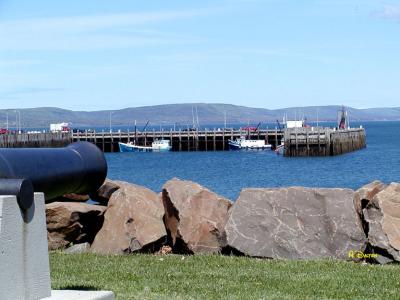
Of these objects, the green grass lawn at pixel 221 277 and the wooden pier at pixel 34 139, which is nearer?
the green grass lawn at pixel 221 277

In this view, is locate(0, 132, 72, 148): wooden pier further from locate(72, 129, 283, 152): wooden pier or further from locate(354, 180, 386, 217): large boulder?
locate(354, 180, 386, 217): large boulder

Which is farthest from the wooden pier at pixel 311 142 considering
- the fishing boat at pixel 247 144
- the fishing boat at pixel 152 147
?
the fishing boat at pixel 152 147

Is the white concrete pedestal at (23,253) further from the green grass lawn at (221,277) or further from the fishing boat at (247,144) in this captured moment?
the fishing boat at (247,144)

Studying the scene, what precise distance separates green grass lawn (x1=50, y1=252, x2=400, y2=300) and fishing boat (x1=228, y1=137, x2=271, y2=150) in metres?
99.6

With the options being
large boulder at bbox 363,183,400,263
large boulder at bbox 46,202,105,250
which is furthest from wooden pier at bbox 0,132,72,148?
large boulder at bbox 363,183,400,263

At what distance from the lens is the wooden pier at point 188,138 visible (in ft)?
365

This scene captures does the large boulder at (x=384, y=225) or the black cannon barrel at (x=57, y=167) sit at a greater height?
the black cannon barrel at (x=57, y=167)

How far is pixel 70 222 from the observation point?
525 inches

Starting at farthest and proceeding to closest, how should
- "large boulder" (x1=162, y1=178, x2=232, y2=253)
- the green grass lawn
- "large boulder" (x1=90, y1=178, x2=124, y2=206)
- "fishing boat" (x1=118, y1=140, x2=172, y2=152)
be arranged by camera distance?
1. "fishing boat" (x1=118, y1=140, x2=172, y2=152)
2. "large boulder" (x1=90, y1=178, x2=124, y2=206)
3. "large boulder" (x1=162, y1=178, x2=232, y2=253)
4. the green grass lawn

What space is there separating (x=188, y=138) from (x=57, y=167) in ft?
350

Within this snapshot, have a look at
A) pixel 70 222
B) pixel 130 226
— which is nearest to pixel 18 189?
pixel 130 226

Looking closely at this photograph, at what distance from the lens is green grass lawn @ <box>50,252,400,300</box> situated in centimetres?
910

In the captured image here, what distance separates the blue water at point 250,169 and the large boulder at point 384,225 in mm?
36793

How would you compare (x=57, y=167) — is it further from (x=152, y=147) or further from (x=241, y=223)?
(x=152, y=147)
